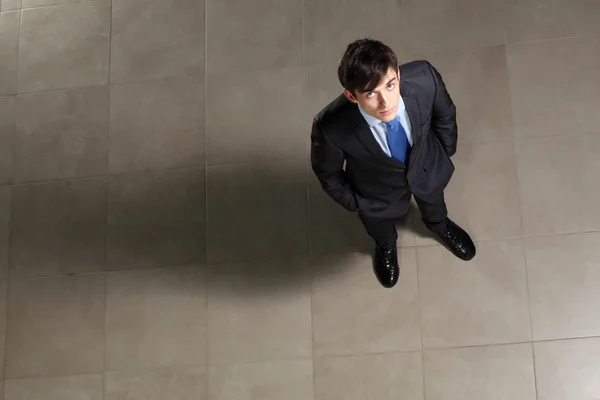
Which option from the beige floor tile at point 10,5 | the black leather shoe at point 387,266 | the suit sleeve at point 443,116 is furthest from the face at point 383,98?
the beige floor tile at point 10,5

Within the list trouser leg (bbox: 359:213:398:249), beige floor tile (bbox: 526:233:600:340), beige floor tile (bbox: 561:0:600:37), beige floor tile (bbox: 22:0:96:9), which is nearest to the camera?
trouser leg (bbox: 359:213:398:249)

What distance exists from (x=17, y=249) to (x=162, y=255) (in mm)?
560

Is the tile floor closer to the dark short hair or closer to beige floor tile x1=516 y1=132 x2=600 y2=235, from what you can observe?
beige floor tile x1=516 y1=132 x2=600 y2=235

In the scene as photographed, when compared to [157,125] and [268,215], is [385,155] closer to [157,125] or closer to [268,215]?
[268,215]

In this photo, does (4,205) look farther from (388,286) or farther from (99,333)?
(388,286)

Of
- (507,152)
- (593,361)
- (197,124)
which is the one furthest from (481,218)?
(197,124)

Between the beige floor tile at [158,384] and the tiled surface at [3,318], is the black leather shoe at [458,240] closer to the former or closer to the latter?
the beige floor tile at [158,384]

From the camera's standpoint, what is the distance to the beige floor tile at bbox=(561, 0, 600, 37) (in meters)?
2.31

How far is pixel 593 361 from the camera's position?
2057 millimetres

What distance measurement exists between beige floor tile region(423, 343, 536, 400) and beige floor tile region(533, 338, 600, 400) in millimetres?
33

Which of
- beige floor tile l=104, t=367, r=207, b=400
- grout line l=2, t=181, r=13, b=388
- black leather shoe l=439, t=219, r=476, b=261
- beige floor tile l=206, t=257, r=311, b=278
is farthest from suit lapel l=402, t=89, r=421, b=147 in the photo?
grout line l=2, t=181, r=13, b=388

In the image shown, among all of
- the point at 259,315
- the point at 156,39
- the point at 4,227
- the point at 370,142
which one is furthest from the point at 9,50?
the point at 370,142

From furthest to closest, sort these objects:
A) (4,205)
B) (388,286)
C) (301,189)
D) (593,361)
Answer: (4,205)
(301,189)
(388,286)
(593,361)

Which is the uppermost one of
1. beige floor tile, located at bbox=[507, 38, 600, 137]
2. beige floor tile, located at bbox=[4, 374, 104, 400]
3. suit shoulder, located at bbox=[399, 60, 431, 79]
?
beige floor tile, located at bbox=[507, 38, 600, 137]
